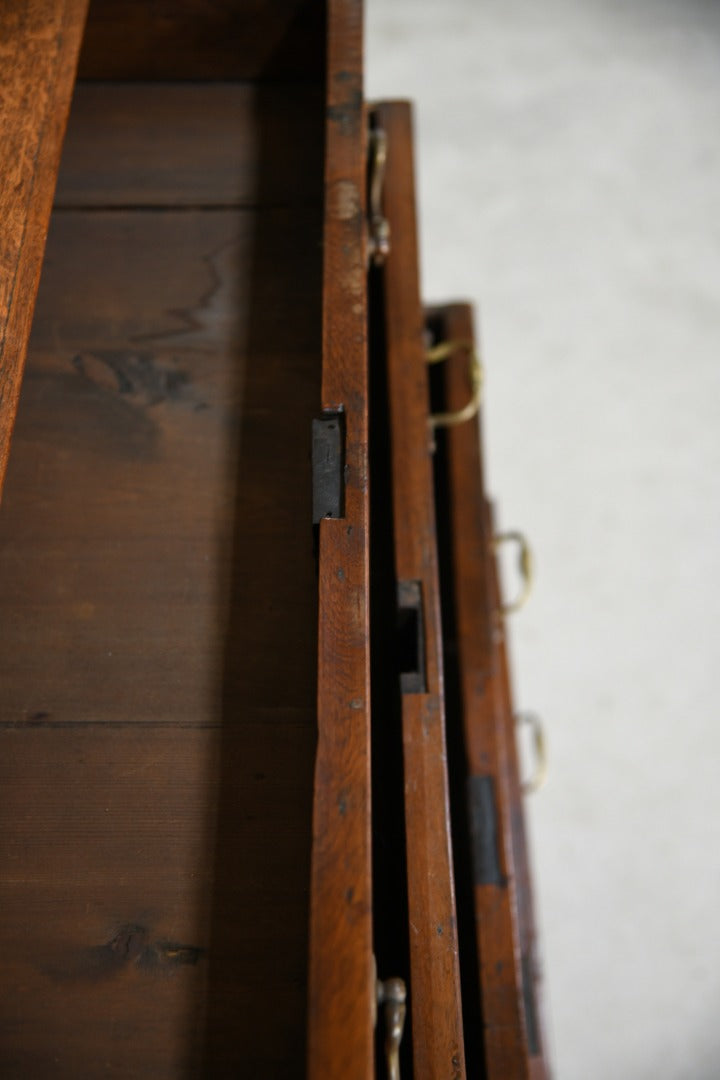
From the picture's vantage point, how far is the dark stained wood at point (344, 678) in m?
0.41

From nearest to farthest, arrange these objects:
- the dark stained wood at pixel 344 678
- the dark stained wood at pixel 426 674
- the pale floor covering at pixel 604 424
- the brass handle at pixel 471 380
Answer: the dark stained wood at pixel 344 678
the dark stained wood at pixel 426 674
the brass handle at pixel 471 380
the pale floor covering at pixel 604 424

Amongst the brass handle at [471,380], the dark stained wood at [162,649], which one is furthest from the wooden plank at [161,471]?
the brass handle at [471,380]

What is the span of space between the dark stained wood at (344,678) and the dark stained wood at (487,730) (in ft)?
1.25

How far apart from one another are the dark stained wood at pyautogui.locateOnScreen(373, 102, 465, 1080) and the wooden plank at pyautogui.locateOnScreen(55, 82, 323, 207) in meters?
0.12

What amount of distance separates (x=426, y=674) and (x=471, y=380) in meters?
0.51

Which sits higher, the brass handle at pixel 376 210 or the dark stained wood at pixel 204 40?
the dark stained wood at pixel 204 40

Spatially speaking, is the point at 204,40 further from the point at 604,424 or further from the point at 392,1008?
the point at 604,424

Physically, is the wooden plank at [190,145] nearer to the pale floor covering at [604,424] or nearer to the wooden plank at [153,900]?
the wooden plank at [153,900]

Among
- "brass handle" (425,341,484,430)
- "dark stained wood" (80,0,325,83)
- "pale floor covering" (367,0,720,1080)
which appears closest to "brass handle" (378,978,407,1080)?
"brass handle" (425,341,484,430)

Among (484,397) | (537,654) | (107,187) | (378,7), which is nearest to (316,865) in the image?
(107,187)

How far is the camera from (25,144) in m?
0.55

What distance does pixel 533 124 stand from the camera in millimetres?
1871

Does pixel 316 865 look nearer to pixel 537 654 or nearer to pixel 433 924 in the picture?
pixel 433 924

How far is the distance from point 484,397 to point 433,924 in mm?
1309
